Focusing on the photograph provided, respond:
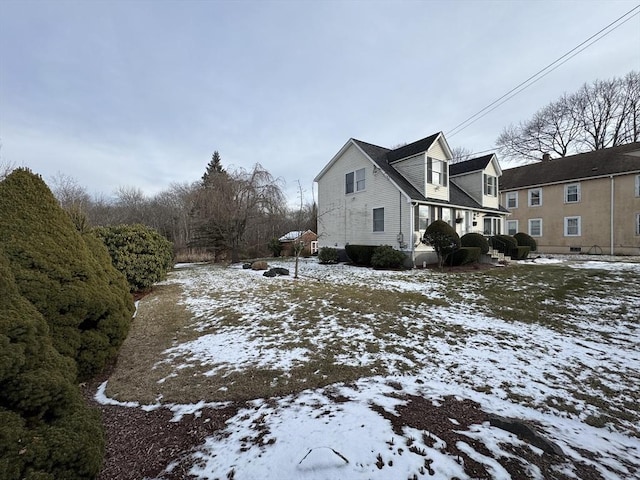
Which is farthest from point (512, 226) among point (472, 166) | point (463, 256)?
point (463, 256)

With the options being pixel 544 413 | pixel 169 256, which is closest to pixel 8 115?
pixel 169 256

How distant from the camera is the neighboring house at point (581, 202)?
18312mm

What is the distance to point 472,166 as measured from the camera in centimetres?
1861

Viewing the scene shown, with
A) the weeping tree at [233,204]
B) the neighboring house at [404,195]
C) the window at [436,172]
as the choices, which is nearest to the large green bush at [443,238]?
the neighboring house at [404,195]

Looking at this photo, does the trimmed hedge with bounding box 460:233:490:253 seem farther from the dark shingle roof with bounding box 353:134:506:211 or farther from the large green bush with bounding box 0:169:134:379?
the large green bush with bounding box 0:169:134:379

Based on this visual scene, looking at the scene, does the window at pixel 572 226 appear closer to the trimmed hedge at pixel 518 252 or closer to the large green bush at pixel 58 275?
the trimmed hedge at pixel 518 252

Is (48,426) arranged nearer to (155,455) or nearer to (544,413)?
(155,455)

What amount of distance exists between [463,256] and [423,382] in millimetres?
11638

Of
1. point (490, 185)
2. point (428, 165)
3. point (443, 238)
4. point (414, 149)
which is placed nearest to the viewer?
point (443, 238)

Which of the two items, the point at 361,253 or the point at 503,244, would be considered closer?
the point at 361,253

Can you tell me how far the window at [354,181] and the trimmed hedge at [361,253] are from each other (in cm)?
384

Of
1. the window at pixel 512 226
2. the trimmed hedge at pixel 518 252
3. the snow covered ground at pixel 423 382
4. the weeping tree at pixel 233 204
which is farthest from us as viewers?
the window at pixel 512 226

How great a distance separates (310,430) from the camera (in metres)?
2.46

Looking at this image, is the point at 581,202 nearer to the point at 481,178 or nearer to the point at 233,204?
the point at 481,178
